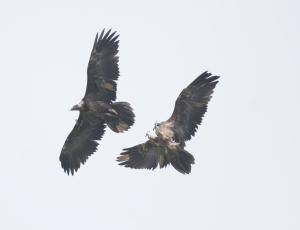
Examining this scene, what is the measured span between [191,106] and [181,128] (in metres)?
0.64

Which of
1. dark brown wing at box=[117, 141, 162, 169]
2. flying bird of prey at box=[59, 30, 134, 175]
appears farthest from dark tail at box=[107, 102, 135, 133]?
dark brown wing at box=[117, 141, 162, 169]

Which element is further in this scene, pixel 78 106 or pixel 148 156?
pixel 78 106

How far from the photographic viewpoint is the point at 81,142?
85.0 feet

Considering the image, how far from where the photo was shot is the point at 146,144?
23953 mm

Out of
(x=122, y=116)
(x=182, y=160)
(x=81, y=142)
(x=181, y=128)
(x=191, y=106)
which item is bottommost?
(x=182, y=160)

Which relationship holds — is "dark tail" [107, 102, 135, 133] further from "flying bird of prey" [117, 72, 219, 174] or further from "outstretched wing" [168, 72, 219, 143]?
"outstretched wing" [168, 72, 219, 143]

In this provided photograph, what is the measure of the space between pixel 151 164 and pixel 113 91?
7.34 feet

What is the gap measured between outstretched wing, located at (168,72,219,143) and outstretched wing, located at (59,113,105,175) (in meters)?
2.73

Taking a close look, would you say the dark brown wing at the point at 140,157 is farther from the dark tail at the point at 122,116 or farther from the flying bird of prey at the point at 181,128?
the dark tail at the point at 122,116

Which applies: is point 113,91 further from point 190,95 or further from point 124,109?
point 190,95

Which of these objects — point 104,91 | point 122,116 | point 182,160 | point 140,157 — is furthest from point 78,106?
point 182,160

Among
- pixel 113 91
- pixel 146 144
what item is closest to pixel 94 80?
pixel 113 91

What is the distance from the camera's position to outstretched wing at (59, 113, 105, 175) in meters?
25.5

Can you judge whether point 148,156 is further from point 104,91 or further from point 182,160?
point 104,91
